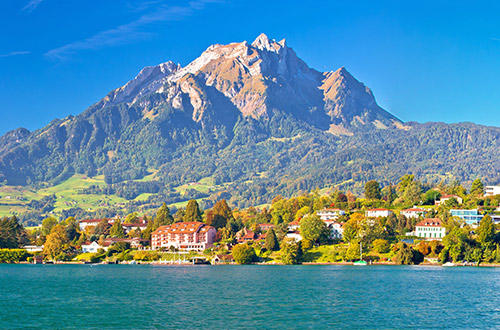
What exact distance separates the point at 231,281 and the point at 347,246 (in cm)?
5889

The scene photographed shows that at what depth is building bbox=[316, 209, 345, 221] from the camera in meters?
177

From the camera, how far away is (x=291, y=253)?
138m

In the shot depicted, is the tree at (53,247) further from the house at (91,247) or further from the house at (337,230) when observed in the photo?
the house at (337,230)

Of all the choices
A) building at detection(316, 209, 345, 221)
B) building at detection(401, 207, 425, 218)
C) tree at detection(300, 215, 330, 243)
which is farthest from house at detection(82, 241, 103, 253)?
building at detection(401, 207, 425, 218)

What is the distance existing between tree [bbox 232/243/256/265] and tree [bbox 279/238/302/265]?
805 centimetres

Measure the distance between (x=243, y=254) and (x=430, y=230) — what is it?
46.6 metres

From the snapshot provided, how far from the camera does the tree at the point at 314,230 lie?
14788cm

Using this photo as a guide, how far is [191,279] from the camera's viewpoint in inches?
3895

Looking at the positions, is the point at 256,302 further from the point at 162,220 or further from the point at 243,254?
the point at 162,220

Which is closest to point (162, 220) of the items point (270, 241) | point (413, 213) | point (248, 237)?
point (248, 237)

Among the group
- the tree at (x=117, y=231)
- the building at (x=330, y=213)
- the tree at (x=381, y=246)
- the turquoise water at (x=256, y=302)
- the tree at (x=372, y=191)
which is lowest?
the turquoise water at (x=256, y=302)

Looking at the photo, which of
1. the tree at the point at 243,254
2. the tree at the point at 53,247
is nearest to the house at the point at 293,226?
the tree at the point at 243,254

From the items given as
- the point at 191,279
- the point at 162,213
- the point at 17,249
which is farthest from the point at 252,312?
the point at 162,213

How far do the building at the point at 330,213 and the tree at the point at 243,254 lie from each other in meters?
37.1
